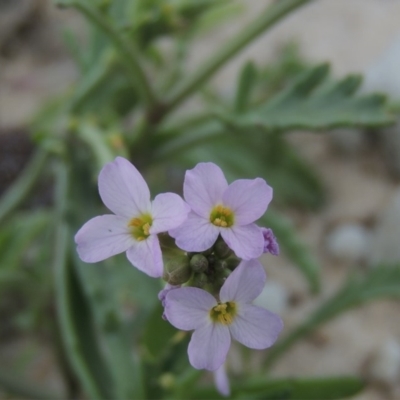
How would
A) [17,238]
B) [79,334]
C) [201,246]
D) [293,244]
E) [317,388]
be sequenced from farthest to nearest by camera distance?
1. [293,244]
2. [17,238]
3. [79,334]
4. [317,388]
5. [201,246]

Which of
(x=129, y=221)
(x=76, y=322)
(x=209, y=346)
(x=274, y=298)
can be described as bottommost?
(x=209, y=346)

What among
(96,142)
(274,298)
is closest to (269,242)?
(96,142)

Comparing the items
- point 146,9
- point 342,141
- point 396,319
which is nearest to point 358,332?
point 396,319

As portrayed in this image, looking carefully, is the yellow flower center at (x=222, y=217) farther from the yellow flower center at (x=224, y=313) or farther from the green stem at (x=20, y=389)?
the green stem at (x=20, y=389)

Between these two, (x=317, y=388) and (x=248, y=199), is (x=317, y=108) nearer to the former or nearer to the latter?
(x=317, y=388)

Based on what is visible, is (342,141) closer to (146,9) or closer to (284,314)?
(284,314)

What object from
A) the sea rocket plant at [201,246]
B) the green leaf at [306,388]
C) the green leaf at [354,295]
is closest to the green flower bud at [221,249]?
the sea rocket plant at [201,246]

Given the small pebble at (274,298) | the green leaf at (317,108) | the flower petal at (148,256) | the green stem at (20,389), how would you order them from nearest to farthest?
1. the flower petal at (148,256)
2. the green leaf at (317,108)
3. the green stem at (20,389)
4. the small pebble at (274,298)

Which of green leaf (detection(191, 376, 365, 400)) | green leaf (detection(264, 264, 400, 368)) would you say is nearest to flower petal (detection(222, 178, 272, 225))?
green leaf (detection(191, 376, 365, 400))
